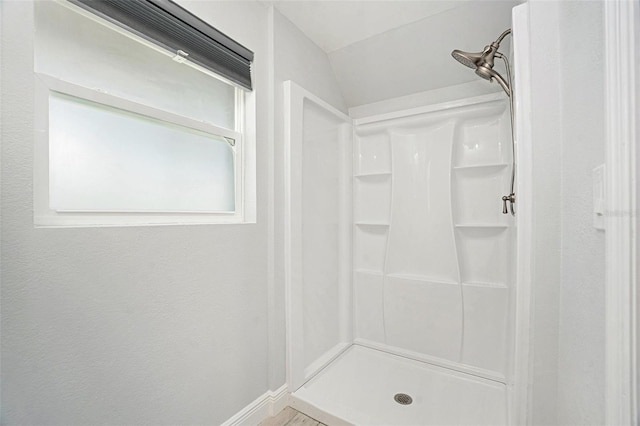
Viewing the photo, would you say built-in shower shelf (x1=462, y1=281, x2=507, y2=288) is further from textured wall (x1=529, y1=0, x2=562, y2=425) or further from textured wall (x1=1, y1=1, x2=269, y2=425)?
textured wall (x1=1, y1=1, x2=269, y2=425)

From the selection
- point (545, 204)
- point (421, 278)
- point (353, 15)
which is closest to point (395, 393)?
point (421, 278)

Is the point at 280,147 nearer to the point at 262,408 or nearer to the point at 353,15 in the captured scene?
the point at 353,15

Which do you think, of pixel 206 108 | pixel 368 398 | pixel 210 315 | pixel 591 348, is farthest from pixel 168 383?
pixel 591 348

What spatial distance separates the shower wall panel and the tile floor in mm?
910

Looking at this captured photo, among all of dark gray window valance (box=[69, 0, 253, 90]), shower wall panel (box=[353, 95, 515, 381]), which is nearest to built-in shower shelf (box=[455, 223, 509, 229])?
shower wall panel (box=[353, 95, 515, 381])

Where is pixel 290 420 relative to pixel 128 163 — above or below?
below

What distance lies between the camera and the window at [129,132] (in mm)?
990

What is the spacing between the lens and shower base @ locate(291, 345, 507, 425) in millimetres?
1558

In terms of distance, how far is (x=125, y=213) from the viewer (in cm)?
114

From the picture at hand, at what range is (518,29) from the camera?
1.12 metres

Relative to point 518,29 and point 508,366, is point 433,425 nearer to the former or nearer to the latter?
point 508,366

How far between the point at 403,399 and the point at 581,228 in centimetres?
143

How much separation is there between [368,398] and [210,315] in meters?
1.11

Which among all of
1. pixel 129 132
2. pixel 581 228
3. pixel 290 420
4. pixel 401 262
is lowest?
pixel 290 420
